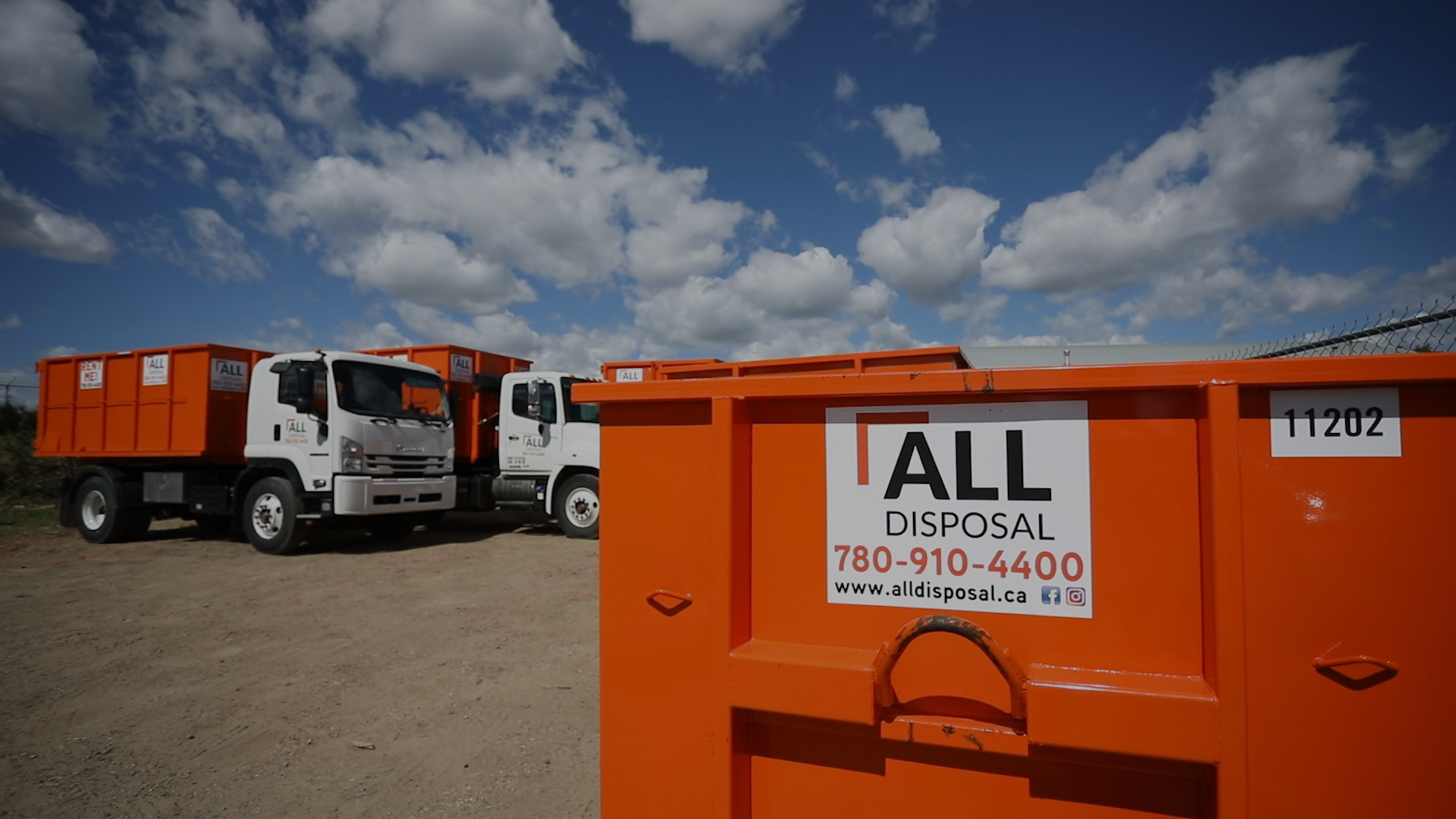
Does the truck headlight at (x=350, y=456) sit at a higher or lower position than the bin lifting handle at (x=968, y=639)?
higher

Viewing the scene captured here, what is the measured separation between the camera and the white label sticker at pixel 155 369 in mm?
9969

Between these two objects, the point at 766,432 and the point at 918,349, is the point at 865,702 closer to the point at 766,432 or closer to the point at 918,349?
the point at 766,432

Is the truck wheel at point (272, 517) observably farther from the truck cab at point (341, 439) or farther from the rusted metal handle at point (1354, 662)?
the rusted metal handle at point (1354, 662)

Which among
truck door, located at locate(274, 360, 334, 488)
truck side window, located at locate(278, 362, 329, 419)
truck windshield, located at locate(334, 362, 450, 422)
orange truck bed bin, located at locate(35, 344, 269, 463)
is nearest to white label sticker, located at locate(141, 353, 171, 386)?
orange truck bed bin, located at locate(35, 344, 269, 463)

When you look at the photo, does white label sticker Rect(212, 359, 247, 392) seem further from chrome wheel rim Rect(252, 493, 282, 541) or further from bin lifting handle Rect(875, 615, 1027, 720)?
bin lifting handle Rect(875, 615, 1027, 720)

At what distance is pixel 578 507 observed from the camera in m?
10.5

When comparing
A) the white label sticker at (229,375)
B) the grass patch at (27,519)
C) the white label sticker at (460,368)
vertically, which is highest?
the white label sticker at (460,368)

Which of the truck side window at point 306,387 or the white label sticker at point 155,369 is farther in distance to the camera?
the white label sticker at point 155,369

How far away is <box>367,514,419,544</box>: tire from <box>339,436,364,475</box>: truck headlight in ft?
6.60

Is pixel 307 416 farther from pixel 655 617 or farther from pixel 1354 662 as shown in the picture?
pixel 1354 662

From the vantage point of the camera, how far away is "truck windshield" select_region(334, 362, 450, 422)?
355 inches

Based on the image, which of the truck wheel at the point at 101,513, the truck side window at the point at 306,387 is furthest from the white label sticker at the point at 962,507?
the truck wheel at the point at 101,513

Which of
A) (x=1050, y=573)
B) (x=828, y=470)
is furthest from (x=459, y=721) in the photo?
(x=1050, y=573)

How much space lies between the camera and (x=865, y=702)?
144cm
